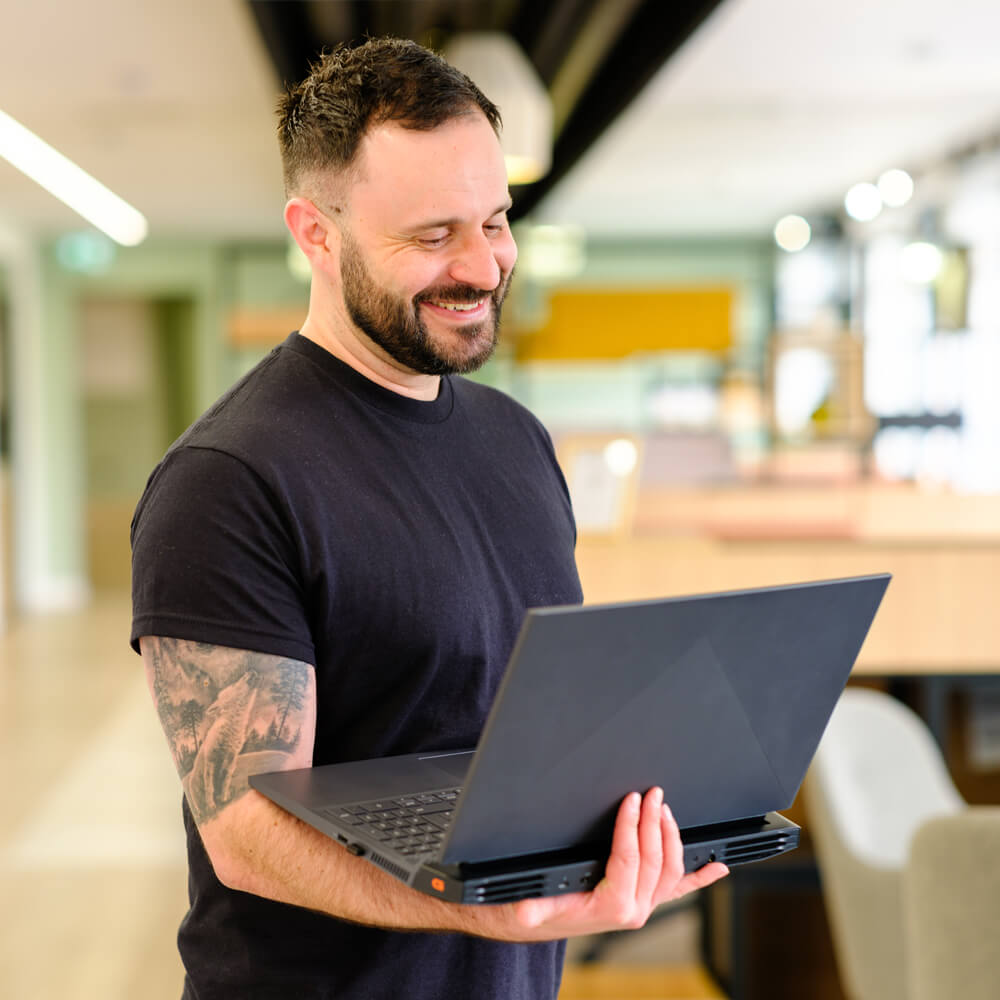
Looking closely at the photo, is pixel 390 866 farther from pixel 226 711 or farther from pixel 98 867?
pixel 98 867

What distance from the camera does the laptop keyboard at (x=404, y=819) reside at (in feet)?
2.90

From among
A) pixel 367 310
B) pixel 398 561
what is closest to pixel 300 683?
pixel 398 561

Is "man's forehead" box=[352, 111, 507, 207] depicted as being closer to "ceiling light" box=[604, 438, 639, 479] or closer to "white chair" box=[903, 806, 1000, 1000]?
"white chair" box=[903, 806, 1000, 1000]

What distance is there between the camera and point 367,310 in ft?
3.77

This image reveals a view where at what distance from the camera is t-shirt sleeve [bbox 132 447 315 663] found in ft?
3.31

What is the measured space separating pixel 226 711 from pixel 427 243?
0.45m

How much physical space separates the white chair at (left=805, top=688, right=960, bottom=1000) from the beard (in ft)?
4.19

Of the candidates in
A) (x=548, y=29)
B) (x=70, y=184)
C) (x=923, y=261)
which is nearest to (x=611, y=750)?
(x=548, y=29)

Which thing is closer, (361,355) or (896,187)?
(361,355)

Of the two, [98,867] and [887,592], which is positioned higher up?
[887,592]

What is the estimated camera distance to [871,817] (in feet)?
8.47

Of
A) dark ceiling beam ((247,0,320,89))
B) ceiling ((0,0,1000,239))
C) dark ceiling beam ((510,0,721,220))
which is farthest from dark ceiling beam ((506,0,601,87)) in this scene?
dark ceiling beam ((247,0,320,89))

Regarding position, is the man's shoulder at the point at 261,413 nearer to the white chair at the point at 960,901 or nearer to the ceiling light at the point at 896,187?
the white chair at the point at 960,901

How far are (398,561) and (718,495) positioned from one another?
14.0 feet
